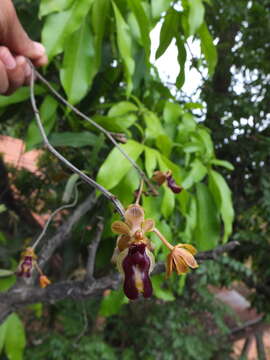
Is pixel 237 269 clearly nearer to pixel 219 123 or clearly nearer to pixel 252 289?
pixel 252 289

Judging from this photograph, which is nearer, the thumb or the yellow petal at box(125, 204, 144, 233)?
the yellow petal at box(125, 204, 144, 233)

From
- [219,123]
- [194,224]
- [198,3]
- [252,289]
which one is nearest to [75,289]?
[194,224]

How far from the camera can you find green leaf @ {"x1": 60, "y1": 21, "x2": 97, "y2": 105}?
28.9 inches

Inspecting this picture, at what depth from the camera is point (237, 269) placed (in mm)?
1241

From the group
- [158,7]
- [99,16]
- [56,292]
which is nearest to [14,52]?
[99,16]

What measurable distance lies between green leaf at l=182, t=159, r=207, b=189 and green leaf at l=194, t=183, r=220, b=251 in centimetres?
3

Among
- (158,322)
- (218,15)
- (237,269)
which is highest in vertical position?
(218,15)

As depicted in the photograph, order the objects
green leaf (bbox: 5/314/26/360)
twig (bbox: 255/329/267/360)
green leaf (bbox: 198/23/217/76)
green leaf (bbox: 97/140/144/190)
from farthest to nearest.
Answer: twig (bbox: 255/329/267/360), green leaf (bbox: 5/314/26/360), green leaf (bbox: 97/140/144/190), green leaf (bbox: 198/23/217/76)

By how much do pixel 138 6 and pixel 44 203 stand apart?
1.01 m

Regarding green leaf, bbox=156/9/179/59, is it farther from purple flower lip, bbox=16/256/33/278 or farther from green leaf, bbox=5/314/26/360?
green leaf, bbox=5/314/26/360

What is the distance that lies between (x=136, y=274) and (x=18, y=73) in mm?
553

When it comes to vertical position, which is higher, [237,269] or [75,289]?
[75,289]

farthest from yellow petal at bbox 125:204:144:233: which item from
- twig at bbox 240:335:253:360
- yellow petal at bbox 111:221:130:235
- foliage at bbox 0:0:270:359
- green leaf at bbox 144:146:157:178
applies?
twig at bbox 240:335:253:360

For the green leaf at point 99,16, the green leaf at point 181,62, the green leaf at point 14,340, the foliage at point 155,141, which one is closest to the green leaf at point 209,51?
the foliage at point 155,141
